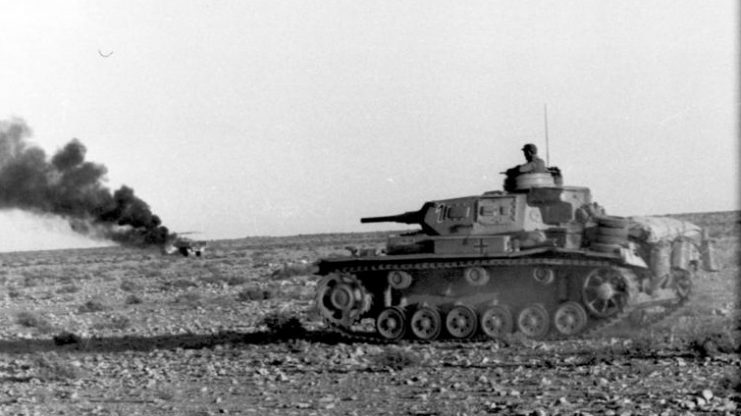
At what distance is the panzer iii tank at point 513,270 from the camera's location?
18938mm

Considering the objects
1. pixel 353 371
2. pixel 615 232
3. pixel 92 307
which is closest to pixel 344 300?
pixel 353 371

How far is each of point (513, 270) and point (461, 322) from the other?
141 centimetres

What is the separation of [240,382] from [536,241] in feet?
23.3

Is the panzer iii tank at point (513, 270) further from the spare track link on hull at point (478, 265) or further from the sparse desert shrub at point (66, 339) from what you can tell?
the sparse desert shrub at point (66, 339)

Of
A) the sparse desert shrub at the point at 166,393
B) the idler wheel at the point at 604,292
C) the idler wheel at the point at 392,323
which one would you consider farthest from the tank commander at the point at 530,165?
the sparse desert shrub at the point at 166,393

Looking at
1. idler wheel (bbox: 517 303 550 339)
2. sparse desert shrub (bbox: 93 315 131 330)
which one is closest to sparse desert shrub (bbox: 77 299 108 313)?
sparse desert shrub (bbox: 93 315 131 330)

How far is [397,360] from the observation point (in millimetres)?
15758

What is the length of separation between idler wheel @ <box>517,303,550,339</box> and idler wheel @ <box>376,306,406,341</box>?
7.41 ft

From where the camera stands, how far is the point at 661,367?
14141 millimetres

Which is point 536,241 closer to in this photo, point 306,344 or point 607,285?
point 607,285

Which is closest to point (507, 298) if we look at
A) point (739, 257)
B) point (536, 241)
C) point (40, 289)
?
point (536, 241)

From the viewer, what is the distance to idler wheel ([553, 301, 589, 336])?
1891 centimetres

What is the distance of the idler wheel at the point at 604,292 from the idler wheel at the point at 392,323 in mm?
3488

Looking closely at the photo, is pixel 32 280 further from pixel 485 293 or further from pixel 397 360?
pixel 397 360
